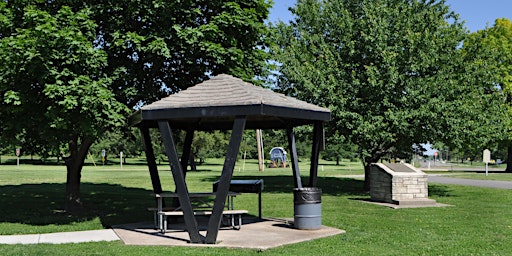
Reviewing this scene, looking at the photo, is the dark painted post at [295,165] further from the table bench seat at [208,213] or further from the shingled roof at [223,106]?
the table bench seat at [208,213]

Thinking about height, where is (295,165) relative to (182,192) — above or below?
above

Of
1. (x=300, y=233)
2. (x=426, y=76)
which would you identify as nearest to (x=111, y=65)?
(x=300, y=233)

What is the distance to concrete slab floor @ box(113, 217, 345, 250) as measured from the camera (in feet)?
30.6

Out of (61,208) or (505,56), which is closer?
(61,208)

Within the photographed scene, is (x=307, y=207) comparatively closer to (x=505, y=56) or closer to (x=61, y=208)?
(x=61, y=208)

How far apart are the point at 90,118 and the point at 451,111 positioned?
47.1 ft

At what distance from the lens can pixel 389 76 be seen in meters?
19.8

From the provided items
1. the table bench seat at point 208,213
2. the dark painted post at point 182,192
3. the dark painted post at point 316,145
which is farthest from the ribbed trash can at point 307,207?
the dark painted post at point 182,192

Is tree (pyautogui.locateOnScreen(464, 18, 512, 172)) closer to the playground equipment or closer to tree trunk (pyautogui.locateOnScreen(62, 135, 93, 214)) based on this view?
the playground equipment

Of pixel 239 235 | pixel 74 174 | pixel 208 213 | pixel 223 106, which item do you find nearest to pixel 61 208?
pixel 74 174

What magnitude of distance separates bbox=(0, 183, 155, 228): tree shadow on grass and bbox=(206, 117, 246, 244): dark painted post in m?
4.04

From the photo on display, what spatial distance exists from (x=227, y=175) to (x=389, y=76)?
12.5 meters

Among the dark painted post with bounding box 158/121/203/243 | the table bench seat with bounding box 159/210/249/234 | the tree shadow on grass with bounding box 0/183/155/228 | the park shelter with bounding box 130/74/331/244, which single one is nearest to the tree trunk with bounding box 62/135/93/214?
the tree shadow on grass with bounding box 0/183/155/228

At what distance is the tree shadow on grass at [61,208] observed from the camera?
1342 cm
